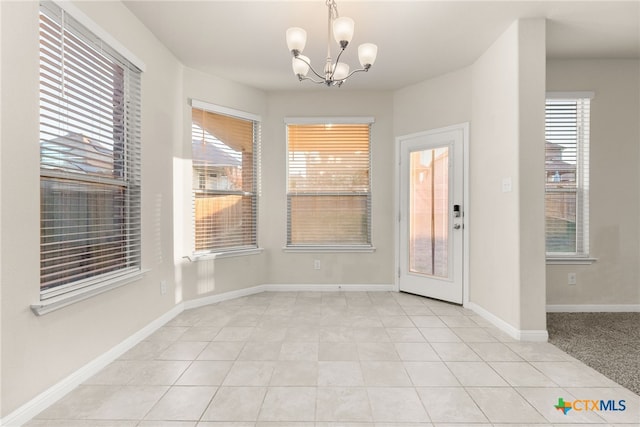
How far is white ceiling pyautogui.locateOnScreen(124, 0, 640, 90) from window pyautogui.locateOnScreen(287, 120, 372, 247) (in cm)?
88

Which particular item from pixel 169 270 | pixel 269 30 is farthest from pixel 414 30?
pixel 169 270

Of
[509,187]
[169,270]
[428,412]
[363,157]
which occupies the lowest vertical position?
[428,412]

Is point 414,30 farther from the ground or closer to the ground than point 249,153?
farther from the ground

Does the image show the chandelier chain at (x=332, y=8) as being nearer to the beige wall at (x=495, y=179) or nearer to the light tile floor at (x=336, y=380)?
the beige wall at (x=495, y=179)

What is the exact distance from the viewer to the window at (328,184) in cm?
423

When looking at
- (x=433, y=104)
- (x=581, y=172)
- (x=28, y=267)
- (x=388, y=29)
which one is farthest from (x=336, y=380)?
(x=581, y=172)

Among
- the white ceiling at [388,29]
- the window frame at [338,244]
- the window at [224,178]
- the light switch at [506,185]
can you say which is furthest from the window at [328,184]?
the light switch at [506,185]

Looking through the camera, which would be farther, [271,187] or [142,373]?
[271,187]

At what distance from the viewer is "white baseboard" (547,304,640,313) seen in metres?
3.37

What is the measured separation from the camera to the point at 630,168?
333 cm

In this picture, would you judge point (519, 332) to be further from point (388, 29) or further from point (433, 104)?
point (388, 29)

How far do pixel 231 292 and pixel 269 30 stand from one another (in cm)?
284

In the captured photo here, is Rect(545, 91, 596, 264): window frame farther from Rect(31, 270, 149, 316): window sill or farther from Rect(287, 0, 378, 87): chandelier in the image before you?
Rect(31, 270, 149, 316): window sill

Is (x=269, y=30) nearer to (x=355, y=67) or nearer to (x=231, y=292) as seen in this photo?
(x=355, y=67)
